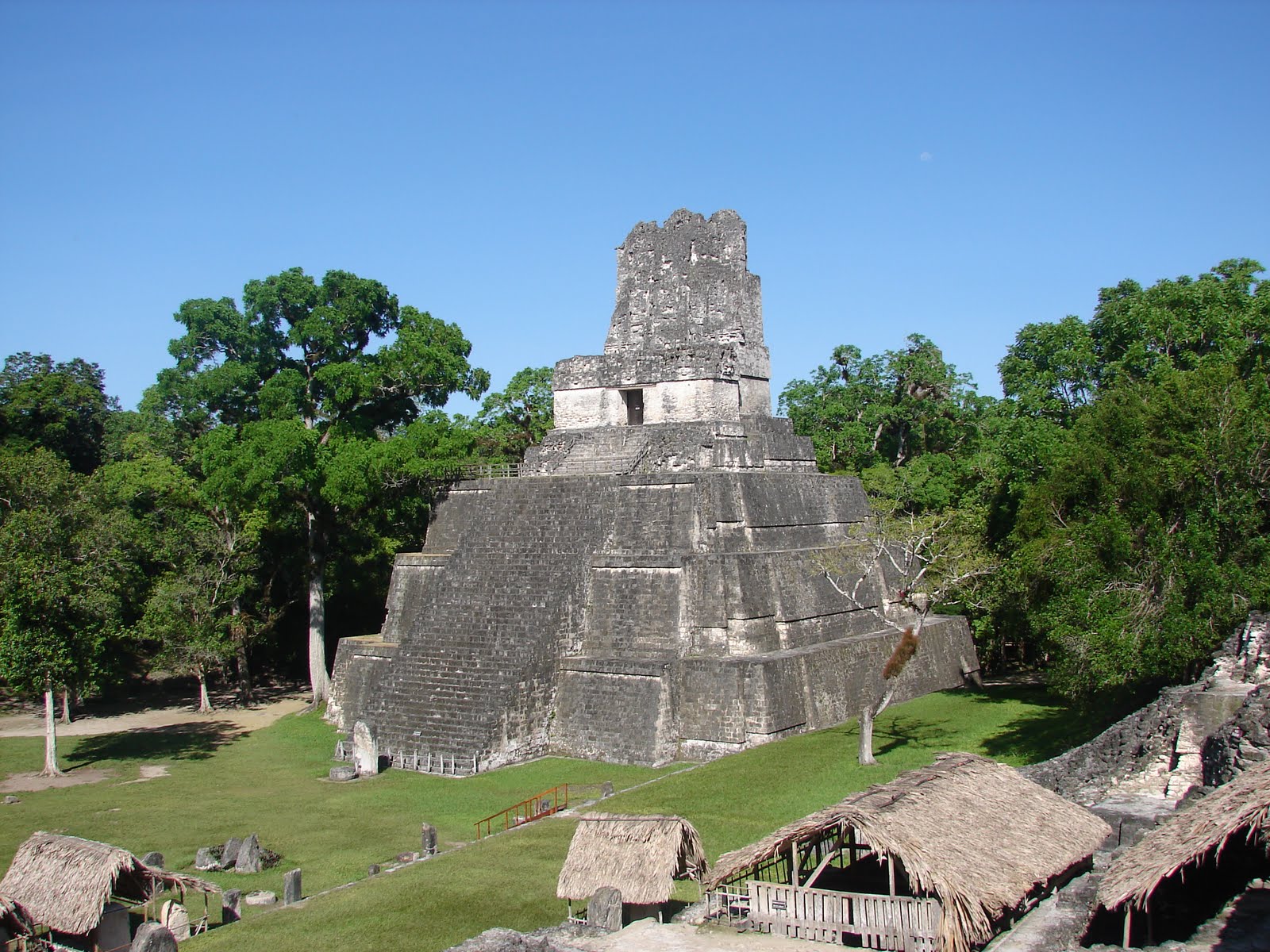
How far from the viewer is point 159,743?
73.9 ft

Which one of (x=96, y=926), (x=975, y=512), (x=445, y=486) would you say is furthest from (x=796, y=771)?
(x=975, y=512)

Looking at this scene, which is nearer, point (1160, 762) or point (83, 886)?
point (83, 886)

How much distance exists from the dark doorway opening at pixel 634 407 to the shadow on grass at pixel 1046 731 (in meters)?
10.1

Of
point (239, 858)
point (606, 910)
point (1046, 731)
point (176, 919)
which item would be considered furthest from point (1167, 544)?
point (176, 919)

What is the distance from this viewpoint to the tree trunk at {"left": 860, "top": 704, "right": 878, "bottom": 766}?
16.8 meters

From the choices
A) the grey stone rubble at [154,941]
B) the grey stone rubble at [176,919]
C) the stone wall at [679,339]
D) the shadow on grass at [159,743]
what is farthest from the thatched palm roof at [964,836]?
the shadow on grass at [159,743]

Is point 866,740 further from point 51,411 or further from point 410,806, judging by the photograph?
point 51,411

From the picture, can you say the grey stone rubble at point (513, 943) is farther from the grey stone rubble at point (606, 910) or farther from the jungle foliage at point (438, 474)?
the jungle foliage at point (438, 474)

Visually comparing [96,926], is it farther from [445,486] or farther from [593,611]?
[445,486]

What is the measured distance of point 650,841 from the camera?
10852 millimetres

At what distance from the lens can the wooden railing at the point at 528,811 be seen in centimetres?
1498

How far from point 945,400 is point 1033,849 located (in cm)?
2941

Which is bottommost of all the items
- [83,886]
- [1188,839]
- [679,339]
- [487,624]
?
[83,886]

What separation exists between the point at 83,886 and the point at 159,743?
12.5 meters
